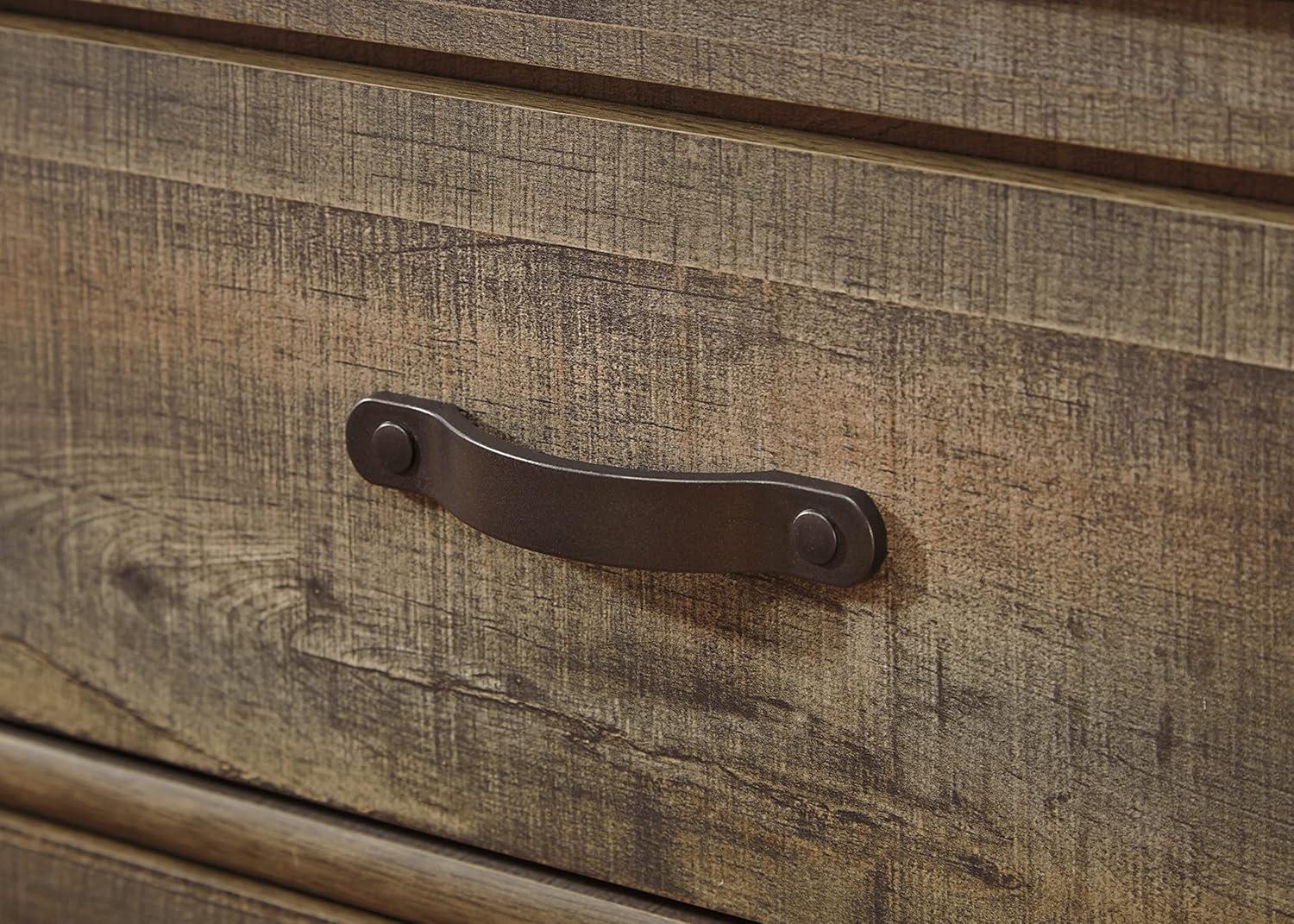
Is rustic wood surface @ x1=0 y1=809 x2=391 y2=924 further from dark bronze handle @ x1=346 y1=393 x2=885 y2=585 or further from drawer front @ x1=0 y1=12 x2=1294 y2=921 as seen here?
dark bronze handle @ x1=346 y1=393 x2=885 y2=585

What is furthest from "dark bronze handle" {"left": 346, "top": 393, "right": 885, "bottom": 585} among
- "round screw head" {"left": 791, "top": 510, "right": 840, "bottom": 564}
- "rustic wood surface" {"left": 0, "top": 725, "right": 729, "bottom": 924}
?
"rustic wood surface" {"left": 0, "top": 725, "right": 729, "bottom": 924}

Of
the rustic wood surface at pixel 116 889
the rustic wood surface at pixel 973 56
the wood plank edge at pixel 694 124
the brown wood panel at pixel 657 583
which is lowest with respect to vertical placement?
the rustic wood surface at pixel 116 889

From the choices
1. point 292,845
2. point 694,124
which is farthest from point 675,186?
point 292,845

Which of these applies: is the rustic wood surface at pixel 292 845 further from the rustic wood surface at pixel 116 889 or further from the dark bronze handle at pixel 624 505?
the dark bronze handle at pixel 624 505

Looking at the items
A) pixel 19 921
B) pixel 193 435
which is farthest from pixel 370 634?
pixel 19 921

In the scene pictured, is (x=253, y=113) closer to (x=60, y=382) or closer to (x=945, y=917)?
(x=60, y=382)

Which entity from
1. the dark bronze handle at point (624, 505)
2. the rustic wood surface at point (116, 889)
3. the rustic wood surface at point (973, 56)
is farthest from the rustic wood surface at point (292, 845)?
the rustic wood surface at point (973, 56)

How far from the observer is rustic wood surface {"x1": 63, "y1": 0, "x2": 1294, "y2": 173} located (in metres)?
0.33

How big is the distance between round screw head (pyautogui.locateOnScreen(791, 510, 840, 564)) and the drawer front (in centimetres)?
1

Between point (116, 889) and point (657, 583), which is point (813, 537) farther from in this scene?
point (116, 889)

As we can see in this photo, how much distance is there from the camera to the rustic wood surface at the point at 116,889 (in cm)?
50

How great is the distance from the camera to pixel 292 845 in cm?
49

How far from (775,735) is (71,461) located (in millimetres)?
224

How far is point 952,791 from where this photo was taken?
0.39 meters
